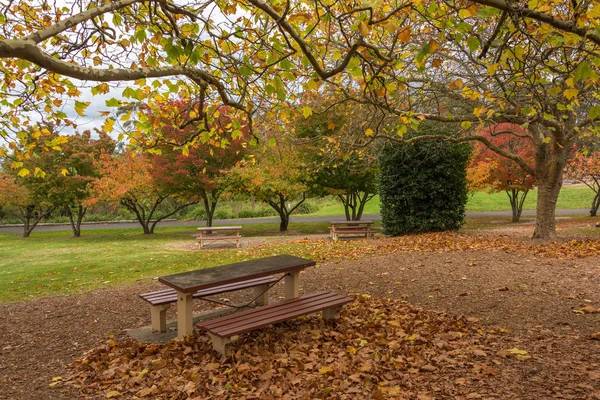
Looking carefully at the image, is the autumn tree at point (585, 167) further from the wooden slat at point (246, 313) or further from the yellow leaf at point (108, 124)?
the yellow leaf at point (108, 124)

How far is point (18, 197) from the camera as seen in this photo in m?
23.0

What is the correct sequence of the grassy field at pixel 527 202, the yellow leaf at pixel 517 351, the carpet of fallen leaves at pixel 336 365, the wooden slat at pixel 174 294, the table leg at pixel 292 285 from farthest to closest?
the grassy field at pixel 527 202 → the table leg at pixel 292 285 → the wooden slat at pixel 174 294 → the yellow leaf at pixel 517 351 → the carpet of fallen leaves at pixel 336 365

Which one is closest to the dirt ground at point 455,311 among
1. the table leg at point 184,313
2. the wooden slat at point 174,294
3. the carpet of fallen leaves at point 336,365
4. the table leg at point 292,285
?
the carpet of fallen leaves at point 336,365

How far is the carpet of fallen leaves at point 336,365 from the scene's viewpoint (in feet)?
10.5

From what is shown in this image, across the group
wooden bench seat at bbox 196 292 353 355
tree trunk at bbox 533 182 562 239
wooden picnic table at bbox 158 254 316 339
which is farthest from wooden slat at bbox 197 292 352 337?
tree trunk at bbox 533 182 562 239

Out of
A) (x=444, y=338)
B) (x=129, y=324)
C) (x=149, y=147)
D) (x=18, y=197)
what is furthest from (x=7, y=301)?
(x=18, y=197)

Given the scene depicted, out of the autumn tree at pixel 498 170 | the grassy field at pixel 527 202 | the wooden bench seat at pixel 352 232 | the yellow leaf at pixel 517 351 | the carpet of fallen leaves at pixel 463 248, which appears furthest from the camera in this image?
the grassy field at pixel 527 202

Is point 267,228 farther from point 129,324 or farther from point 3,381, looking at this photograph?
point 3,381

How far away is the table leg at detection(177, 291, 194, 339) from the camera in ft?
14.3

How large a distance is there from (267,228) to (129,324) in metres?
18.1

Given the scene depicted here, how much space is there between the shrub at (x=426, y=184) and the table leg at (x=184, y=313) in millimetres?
10320

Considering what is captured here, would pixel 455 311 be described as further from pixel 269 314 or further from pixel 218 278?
pixel 218 278

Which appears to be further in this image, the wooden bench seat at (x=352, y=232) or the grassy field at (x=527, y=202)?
the grassy field at (x=527, y=202)

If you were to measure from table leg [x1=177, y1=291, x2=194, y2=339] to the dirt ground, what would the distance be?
1.14 meters
